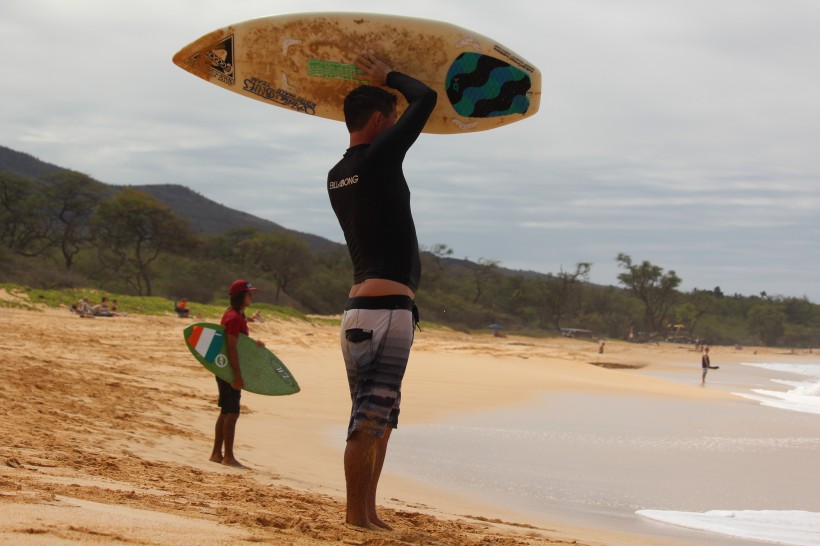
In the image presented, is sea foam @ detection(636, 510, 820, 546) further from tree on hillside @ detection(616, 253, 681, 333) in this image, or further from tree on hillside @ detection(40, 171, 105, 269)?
tree on hillside @ detection(616, 253, 681, 333)

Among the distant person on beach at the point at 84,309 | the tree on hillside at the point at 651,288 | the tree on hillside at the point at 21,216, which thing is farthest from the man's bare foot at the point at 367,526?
the tree on hillside at the point at 651,288

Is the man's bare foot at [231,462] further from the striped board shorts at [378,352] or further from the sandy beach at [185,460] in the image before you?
the striped board shorts at [378,352]

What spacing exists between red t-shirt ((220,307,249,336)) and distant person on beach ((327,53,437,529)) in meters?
3.01

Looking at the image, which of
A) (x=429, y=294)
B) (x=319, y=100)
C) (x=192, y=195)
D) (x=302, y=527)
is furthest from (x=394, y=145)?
(x=192, y=195)

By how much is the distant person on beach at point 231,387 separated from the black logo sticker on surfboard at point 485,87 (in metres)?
2.51

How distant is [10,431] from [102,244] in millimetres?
41798

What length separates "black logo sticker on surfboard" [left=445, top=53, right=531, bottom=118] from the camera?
4.21m

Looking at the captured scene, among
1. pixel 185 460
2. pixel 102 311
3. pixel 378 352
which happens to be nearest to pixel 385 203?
pixel 378 352

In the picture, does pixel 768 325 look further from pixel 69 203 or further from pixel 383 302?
pixel 383 302

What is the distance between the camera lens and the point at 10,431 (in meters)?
4.94

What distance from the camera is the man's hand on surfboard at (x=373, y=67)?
12.7 ft

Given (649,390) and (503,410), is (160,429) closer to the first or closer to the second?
(503,410)

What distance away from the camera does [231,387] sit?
613 centimetres

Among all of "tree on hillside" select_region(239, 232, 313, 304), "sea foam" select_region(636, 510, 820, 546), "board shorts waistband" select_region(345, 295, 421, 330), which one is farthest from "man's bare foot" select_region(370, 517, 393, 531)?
"tree on hillside" select_region(239, 232, 313, 304)
